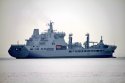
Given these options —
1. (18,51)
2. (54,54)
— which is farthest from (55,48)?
(18,51)

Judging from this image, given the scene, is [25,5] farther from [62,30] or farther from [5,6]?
[62,30]

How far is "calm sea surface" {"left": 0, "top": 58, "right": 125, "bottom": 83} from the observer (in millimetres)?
4438

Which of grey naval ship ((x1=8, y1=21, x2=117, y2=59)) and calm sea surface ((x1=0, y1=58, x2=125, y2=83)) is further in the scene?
grey naval ship ((x1=8, y1=21, x2=117, y2=59))

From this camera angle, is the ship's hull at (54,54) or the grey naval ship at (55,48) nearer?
the grey naval ship at (55,48)

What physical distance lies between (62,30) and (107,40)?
747 millimetres

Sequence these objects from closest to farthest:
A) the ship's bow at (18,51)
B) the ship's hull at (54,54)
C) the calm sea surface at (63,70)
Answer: the calm sea surface at (63,70) < the ship's bow at (18,51) < the ship's hull at (54,54)

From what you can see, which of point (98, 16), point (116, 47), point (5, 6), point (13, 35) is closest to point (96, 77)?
point (116, 47)

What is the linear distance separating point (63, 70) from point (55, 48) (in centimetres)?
48

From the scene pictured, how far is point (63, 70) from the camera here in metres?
4.73

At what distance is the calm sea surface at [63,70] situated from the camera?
4438mm

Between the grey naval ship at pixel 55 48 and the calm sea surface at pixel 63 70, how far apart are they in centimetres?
9

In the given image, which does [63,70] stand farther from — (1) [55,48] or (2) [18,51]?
(2) [18,51]

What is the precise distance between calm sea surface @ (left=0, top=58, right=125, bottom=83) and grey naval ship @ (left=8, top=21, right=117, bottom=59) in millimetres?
94

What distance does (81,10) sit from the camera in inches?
190
